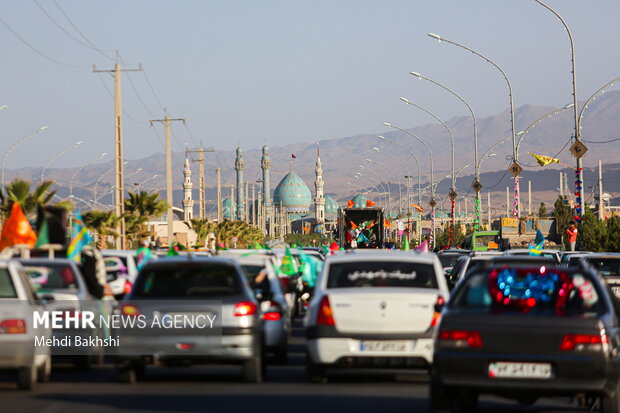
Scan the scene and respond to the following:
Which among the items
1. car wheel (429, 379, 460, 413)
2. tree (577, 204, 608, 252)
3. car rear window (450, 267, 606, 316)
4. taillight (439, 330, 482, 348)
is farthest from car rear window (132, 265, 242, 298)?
tree (577, 204, 608, 252)

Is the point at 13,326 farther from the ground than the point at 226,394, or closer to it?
farther from the ground

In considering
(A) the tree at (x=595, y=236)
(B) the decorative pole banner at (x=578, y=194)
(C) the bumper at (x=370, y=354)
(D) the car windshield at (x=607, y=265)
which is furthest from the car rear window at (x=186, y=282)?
(A) the tree at (x=595, y=236)

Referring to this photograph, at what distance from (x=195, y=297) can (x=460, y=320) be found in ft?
15.4

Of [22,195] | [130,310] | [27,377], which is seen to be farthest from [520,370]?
[22,195]

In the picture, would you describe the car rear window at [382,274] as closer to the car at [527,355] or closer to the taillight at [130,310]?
the taillight at [130,310]

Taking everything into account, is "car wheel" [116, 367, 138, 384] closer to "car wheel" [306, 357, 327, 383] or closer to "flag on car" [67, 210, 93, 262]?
"car wheel" [306, 357, 327, 383]

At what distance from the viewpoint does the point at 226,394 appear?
1381 cm

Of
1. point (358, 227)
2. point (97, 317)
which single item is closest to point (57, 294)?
point (97, 317)

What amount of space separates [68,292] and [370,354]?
4.34 m

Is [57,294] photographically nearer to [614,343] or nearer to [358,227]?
[614,343]

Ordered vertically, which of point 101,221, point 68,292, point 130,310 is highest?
point 101,221

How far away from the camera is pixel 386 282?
15273 mm

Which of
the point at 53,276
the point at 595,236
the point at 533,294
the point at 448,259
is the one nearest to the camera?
the point at 533,294

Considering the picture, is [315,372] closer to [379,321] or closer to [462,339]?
[379,321]
